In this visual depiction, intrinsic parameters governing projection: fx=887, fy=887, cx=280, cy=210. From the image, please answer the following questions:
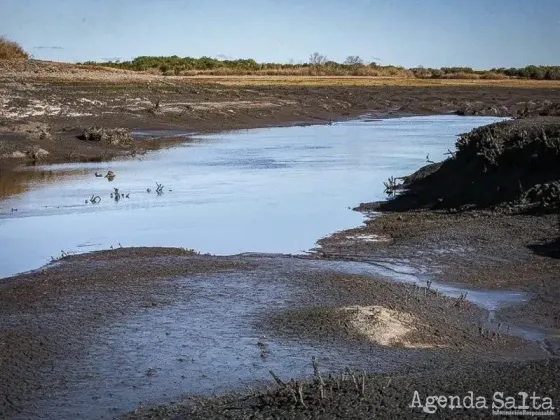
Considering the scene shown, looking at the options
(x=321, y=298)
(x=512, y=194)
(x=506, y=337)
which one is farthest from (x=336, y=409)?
(x=512, y=194)

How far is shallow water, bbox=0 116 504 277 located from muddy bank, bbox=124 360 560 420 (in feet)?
20.3

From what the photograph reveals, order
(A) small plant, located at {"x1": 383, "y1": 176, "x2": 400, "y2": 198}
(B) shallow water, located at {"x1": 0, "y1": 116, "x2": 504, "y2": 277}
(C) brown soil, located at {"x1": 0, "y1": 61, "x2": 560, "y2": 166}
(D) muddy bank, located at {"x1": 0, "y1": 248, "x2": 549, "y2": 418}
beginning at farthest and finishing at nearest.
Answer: (C) brown soil, located at {"x1": 0, "y1": 61, "x2": 560, "y2": 166} < (A) small plant, located at {"x1": 383, "y1": 176, "x2": 400, "y2": 198} < (B) shallow water, located at {"x1": 0, "y1": 116, "x2": 504, "y2": 277} < (D) muddy bank, located at {"x1": 0, "y1": 248, "x2": 549, "y2": 418}

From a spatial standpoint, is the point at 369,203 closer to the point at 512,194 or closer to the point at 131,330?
the point at 512,194

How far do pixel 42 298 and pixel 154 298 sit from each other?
1215mm

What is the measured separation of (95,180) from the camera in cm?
2092

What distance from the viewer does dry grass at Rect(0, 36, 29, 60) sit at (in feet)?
139

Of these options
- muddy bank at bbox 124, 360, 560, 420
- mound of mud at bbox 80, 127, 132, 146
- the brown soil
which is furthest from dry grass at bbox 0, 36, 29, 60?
muddy bank at bbox 124, 360, 560, 420

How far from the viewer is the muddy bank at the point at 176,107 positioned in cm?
2770

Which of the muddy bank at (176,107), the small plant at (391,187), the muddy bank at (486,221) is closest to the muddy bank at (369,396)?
the muddy bank at (486,221)

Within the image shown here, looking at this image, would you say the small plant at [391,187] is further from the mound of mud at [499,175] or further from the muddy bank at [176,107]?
the muddy bank at [176,107]

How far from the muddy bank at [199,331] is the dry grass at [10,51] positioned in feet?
111

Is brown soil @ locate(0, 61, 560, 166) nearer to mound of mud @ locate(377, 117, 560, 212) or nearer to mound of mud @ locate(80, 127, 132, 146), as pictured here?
mound of mud @ locate(80, 127, 132, 146)

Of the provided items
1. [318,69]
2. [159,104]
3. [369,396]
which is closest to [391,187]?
[369,396]

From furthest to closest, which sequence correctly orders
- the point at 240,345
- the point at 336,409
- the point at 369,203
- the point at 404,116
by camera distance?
the point at 404,116 → the point at 369,203 → the point at 240,345 → the point at 336,409
